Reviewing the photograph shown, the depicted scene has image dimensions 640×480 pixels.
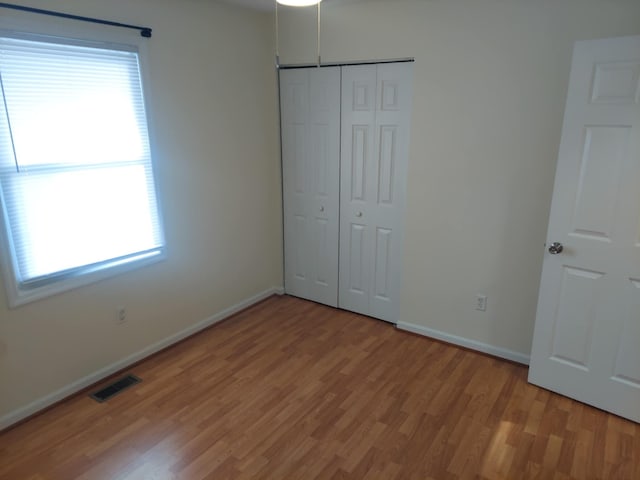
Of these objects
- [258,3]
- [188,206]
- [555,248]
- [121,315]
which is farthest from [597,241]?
[121,315]

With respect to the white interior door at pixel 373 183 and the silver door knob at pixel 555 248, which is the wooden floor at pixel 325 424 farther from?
the silver door knob at pixel 555 248

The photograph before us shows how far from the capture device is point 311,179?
373cm

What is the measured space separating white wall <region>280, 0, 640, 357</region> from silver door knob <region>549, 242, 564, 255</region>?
0.81 feet

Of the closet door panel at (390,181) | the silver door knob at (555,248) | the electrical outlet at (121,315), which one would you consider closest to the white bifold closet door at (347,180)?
the closet door panel at (390,181)

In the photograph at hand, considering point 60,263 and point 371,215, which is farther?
point 371,215

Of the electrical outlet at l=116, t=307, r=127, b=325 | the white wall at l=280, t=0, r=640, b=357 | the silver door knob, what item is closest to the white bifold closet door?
the white wall at l=280, t=0, r=640, b=357

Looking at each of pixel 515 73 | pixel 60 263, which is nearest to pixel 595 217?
pixel 515 73

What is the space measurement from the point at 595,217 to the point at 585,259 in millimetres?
247

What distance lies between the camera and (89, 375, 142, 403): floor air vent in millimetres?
2625

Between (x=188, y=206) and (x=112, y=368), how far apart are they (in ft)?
4.08

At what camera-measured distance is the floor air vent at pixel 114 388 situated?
2.62 metres

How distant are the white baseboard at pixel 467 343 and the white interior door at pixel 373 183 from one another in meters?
0.18

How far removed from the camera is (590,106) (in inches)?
88.1

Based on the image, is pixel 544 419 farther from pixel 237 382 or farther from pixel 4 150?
pixel 4 150
